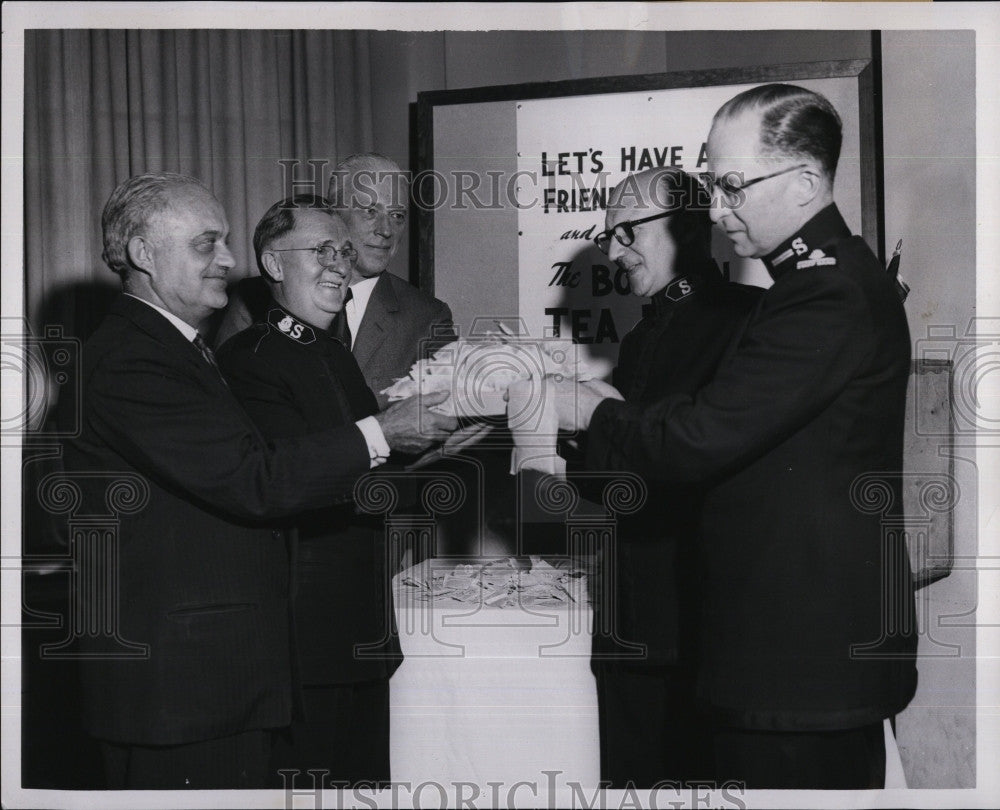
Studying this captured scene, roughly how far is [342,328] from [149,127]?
2.46ft

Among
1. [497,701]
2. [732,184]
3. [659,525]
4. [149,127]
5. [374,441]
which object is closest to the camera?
[732,184]

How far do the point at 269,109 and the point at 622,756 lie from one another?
1989mm

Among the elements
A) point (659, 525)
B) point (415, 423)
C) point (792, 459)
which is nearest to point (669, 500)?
point (659, 525)

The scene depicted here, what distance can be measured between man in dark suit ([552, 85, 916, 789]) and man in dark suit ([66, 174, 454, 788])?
2.25 feet

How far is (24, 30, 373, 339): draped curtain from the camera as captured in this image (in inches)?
Answer: 107

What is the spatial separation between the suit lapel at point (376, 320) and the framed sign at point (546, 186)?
0.12m

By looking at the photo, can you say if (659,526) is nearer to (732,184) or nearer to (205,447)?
(732,184)

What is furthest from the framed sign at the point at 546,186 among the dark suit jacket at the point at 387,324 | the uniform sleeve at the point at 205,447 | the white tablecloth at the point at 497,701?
the white tablecloth at the point at 497,701

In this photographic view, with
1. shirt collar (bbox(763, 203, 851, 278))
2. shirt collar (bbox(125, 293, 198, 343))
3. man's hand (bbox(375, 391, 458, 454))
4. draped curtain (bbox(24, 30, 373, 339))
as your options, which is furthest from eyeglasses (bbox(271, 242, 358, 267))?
shirt collar (bbox(763, 203, 851, 278))

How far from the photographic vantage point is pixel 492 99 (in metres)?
2.97

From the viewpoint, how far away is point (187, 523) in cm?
238

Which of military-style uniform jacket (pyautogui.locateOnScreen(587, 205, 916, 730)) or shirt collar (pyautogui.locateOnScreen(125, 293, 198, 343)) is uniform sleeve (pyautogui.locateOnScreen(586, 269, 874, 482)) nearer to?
military-style uniform jacket (pyautogui.locateOnScreen(587, 205, 916, 730))

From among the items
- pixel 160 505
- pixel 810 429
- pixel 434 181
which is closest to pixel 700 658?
pixel 810 429

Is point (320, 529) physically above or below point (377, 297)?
below
